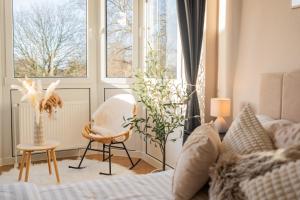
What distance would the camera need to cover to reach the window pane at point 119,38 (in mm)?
4484

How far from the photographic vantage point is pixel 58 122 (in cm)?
430

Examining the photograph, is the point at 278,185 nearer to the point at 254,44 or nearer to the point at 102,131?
the point at 254,44

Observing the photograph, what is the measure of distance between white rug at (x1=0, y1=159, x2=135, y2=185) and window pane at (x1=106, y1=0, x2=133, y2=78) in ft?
4.10

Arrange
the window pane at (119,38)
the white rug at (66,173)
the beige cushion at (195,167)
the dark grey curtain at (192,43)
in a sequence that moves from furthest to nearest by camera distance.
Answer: the window pane at (119,38), the white rug at (66,173), the dark grey curtain at (192,43), the beige cushion at (195,167)

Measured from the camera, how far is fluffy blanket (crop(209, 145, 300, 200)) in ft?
4.20

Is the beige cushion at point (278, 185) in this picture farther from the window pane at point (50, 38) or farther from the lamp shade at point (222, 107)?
the window pane at point (50, 38)

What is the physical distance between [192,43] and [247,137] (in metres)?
1.67

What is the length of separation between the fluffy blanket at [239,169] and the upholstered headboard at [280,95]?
91 centimetres

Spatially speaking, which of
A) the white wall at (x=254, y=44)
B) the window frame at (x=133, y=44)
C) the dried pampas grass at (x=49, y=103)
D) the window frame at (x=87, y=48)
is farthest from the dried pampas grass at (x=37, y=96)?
the white wall at (x=254, y=44)

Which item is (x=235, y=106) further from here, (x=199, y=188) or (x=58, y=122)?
(x=58, y=122)

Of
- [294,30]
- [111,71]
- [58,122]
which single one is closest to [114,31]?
[111,71]

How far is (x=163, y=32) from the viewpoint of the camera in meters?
3.99

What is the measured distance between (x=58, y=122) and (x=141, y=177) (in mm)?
2611

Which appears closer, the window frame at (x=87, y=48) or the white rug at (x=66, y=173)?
the white rug at (x=66, y=173)
